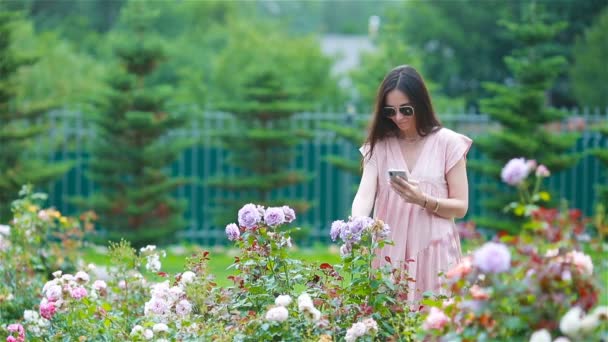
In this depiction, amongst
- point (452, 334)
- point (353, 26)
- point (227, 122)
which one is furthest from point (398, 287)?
point (353, 26)

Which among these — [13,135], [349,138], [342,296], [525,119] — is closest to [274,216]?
[342,296]

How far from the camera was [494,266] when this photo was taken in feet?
8.13

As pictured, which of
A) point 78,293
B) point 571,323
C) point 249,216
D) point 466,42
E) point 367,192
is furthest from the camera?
point 466,42

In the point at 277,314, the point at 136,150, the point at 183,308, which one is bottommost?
the point at 136,150

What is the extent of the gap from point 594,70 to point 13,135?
47.9ft

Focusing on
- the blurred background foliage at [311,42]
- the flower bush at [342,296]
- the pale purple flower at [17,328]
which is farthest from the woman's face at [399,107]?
the blurred background foliage at [311,42]

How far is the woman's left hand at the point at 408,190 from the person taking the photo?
12.7 ft

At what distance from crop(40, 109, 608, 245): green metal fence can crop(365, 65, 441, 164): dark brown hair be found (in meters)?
7.69

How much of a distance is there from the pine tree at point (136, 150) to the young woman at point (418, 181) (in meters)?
7.05

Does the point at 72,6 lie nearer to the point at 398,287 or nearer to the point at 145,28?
the point at 145,28

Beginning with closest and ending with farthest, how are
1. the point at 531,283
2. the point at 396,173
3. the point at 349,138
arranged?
the point at 531,283
the point at 396,173
the point at 349,138

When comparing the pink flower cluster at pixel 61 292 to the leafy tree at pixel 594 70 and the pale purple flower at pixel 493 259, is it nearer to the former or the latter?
the pale purple flower at pixel 493 259

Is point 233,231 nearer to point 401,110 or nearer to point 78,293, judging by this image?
point 78,293

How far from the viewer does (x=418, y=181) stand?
414 centimetres
